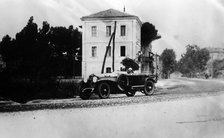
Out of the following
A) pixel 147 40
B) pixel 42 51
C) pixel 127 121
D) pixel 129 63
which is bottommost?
pixel 127 121

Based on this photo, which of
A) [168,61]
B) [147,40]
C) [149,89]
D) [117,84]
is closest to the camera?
[147,40]

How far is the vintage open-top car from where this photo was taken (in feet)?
12.3

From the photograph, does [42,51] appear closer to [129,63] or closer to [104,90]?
[129,63]

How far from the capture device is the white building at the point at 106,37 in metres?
3.27

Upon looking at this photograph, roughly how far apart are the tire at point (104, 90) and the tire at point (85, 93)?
0.13 meters

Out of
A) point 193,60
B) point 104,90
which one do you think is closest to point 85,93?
point 104,90

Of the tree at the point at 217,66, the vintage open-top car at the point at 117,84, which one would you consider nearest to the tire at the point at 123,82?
the vintage open-top car at the point at 117,84

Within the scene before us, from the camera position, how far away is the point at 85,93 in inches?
154

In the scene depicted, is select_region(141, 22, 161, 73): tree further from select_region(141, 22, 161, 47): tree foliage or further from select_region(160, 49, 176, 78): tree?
select_region(160, 49, 176, 78): tree

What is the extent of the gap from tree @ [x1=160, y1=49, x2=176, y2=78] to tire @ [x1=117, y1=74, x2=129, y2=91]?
17.5 inches

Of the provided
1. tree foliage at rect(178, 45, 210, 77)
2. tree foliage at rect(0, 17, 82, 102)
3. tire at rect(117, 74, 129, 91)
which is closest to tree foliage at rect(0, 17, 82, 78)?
tree foliage at rect(0, 17, 82, 102)

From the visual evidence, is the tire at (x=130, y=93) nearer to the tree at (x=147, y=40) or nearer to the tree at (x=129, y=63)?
the tree at (x=147, y=40)

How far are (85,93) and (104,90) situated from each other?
1.21 ft

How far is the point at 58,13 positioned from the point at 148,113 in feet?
4.11
